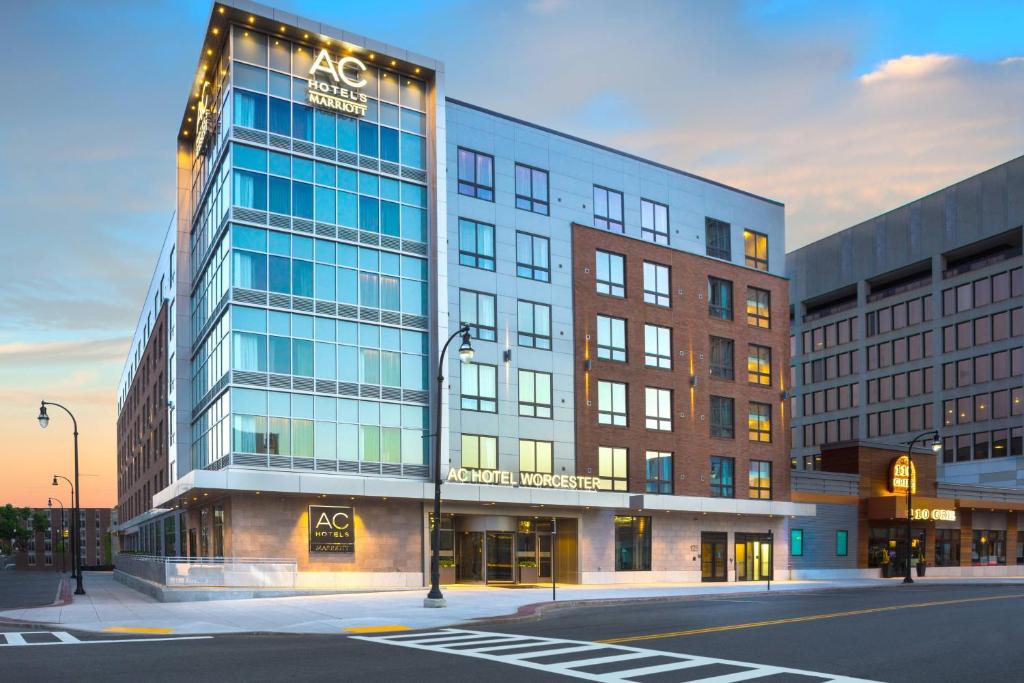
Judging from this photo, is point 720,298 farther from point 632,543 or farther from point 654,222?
point 632,543

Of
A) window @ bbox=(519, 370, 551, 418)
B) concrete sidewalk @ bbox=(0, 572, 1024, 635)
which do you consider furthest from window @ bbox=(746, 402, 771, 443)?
concrete sidewalk @ bbox=(0, 572, 1024, 635)

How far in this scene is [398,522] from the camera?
4394 centimetres

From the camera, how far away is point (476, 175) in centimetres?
4778

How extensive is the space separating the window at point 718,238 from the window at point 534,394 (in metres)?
14.2

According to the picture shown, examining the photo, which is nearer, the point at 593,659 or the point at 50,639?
the point at 593,659

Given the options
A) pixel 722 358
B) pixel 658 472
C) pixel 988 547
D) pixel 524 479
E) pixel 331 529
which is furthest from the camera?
pixel 988 547

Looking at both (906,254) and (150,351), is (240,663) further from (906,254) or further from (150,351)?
(906,254)

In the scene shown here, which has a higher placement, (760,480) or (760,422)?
(760,422)

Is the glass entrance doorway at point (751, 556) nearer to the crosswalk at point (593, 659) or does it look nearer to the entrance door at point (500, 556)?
the entrance door at point (500, 556)

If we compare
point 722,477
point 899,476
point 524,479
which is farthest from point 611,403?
point 899,476

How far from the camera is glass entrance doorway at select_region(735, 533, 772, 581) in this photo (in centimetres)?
5600

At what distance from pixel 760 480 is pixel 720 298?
10589mm

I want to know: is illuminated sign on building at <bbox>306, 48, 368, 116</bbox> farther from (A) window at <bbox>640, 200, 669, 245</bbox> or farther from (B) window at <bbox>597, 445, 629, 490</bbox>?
(B) window at <bbox>597, 445, 629, 490</bbox>

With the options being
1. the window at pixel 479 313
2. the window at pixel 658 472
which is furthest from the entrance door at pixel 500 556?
the window at pixel 479 313
